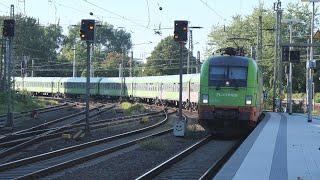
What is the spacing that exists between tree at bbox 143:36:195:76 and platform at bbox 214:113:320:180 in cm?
8647

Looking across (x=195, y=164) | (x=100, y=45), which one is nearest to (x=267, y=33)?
(x=100, y=45)

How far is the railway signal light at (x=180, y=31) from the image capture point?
22438 mm

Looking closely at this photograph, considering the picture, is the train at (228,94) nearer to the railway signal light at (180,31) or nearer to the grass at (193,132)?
the grass at (193,132)

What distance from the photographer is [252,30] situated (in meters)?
90.1

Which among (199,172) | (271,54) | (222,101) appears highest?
(271,54)

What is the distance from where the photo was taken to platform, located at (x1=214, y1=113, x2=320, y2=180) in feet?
36.3

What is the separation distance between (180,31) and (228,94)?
3252mm

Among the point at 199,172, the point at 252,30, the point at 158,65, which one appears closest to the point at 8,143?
the point at 199,172

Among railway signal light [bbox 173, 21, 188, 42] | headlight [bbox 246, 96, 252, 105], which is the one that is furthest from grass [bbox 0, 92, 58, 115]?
headlight [bbox 246, 96, 252, 105]

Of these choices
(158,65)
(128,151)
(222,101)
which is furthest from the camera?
(158,65)

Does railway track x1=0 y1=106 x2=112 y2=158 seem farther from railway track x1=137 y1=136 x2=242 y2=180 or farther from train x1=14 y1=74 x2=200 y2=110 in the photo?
train x1=14 y1=74 x2=200 y2=110

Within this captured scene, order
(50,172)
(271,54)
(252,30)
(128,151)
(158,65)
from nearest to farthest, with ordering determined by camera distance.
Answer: (50,172) < (128,151) < (271,54) < (252,30) < (158,65)

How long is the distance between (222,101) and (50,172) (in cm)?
940

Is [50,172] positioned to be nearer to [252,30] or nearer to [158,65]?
[252,30]
